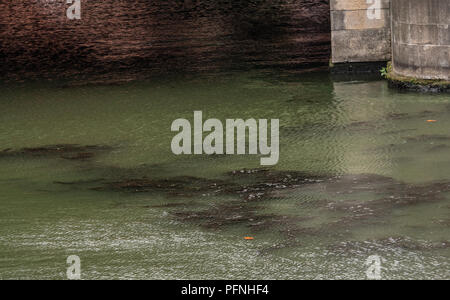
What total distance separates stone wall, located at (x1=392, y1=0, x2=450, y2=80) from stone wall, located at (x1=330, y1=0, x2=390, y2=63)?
1.46 meters

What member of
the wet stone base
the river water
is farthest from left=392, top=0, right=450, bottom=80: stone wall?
the wet stone base

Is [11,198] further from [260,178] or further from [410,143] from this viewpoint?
[410,143]

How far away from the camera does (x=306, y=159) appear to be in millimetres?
10031

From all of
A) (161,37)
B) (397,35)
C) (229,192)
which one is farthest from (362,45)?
(229,192)

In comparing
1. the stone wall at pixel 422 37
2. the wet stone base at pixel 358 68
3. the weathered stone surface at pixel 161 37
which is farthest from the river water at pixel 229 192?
the weathered stone surface at pixel 161 37

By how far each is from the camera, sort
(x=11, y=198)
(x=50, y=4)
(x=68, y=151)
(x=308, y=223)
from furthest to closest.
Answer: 1. (x=50, y=4)
2. (x=68, y=151)
3. (x=11, y=198)
4. (x=308, y=223)

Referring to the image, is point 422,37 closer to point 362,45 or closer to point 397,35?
point 397,35

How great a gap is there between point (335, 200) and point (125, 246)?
2.07m

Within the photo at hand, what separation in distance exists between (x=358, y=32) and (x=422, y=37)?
2.34 meters

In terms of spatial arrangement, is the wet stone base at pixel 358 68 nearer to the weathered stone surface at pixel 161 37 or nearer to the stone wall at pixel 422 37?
the weathered stone surface at pixel 161 37

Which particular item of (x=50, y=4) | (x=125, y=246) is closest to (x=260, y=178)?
(x=125, y=246)

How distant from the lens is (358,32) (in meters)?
15.4

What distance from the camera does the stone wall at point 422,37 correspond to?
12.8 m

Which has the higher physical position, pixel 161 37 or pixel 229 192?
pixel 161 37
